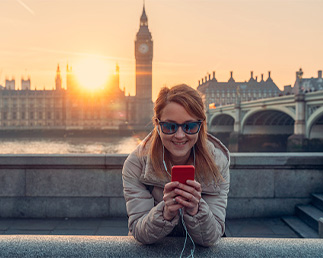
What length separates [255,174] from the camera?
3752 mm

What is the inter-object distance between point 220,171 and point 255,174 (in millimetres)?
2390

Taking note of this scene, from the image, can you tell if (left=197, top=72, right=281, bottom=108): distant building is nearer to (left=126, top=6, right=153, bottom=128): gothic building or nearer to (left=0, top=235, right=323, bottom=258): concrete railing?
(left=126, top=6, right=153, bottom=128): gothic building

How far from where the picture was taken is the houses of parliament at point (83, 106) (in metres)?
69.4

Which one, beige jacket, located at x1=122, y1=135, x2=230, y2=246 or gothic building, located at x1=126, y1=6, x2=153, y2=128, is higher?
gothic building, located at x1=126, y1=6, x2=153, y2=128

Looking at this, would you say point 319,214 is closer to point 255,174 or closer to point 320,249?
point 255,174

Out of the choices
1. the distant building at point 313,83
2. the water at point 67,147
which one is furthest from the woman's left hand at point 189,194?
the distant building at point 313,83

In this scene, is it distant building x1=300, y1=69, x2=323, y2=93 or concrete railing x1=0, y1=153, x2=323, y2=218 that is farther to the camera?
distant building x1=300, y1=69, x2=323, y2=93

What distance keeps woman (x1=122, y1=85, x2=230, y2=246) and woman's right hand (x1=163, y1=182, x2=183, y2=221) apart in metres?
0.08

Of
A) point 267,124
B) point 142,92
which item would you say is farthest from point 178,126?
point 142,92

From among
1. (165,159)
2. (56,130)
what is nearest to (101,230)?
(165,159)

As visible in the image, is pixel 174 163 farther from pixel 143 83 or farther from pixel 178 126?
pixel 143 83

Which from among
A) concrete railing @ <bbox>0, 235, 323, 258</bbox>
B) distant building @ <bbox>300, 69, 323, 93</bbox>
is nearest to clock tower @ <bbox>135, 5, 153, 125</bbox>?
distant building @ <bbox>300, 69, 323, 93</bbox>

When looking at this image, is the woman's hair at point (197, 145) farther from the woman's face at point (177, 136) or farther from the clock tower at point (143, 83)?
the clock tower at point (143, 83)

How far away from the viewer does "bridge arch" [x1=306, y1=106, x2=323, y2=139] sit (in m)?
21.9
